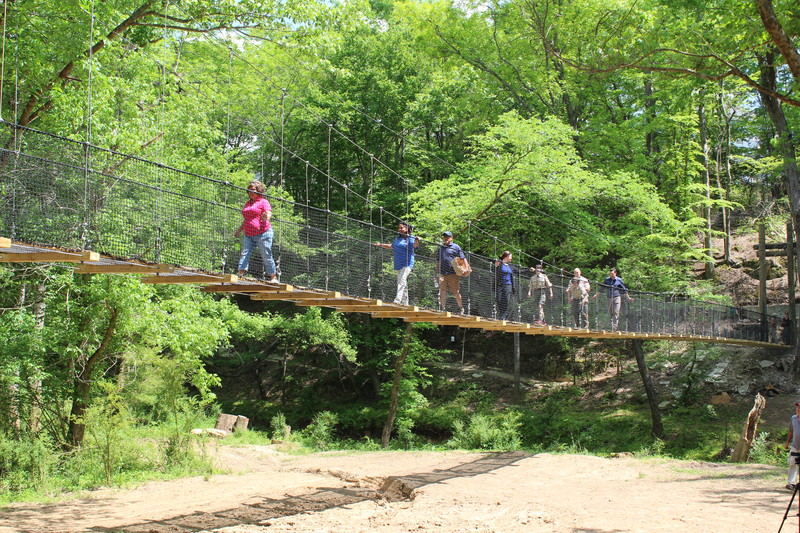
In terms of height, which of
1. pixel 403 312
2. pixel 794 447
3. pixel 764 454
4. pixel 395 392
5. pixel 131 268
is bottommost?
pixel 764 454

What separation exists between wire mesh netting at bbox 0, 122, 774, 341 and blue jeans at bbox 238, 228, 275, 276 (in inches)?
5.3

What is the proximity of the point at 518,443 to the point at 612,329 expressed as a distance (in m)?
3.89

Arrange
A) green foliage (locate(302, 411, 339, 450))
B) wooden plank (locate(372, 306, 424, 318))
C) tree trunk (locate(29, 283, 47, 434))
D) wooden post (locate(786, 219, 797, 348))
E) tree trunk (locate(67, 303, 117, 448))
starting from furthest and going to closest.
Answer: green foliage (locate(302, 411, 339, 450))
wooden post (locate(786, 219, 797, 348))
tree trunk (locate(67, 303, 117, 448))
tree trunk (locate(29, 283, 47, 434))
wooden plank (locate(372, 306, 424, 318))

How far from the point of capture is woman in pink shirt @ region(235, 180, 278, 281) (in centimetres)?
737

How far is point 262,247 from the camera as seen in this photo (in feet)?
24.5

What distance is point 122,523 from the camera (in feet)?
26.2

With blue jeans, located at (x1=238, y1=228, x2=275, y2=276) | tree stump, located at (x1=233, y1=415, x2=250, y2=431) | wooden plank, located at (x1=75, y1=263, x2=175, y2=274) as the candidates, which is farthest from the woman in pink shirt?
tree stump, located at (x1=233, y1=415, x2=250, y2=431)

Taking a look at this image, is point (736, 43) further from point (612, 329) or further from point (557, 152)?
point (557, 152)

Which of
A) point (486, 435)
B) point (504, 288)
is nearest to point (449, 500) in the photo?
point (504, 288)

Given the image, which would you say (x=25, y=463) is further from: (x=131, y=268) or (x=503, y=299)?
(x=503, y=299)

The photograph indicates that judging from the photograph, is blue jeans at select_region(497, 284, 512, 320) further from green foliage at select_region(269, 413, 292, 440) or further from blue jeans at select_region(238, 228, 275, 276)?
green foliage at select_region(269, 413, 292, 440)

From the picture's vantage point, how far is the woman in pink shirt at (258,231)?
24.2 feet

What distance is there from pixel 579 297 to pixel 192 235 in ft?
23.3

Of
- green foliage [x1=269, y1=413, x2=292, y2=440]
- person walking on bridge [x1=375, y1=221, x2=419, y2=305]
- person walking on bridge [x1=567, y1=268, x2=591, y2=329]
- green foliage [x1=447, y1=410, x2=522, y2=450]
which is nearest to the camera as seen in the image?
person walking on bridge [x1=375, y1=221, x2=419, y2=305]
